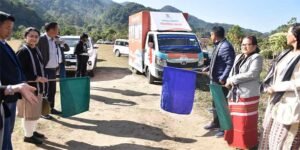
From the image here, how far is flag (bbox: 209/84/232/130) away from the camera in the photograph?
6.04 meters

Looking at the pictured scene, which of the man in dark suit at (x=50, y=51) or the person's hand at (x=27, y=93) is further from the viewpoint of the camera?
the man in dark suit at (x=50, y=51)

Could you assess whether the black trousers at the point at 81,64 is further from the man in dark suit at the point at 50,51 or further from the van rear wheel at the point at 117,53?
the van rear wheel at the point at 117,53

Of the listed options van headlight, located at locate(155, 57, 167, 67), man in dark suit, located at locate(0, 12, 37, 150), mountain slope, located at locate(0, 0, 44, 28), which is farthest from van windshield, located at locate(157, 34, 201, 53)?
mountain slope, located at locate(0, 0, 44, 28)

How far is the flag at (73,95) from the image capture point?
6113 millimetres

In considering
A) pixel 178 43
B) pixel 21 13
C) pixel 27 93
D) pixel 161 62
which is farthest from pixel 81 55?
pixel 21 13

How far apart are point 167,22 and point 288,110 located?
33.3 feet

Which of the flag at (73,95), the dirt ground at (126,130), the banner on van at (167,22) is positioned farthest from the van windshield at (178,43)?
the flag at (73,95)

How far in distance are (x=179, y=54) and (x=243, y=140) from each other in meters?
7.05

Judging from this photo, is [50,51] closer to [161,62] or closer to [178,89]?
[178,89]

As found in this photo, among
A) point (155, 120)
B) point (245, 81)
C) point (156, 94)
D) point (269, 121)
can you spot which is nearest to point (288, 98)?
point (269, 121)

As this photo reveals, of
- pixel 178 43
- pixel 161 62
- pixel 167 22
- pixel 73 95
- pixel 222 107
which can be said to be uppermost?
pixel 167 22

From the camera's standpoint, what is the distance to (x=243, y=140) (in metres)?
5.85

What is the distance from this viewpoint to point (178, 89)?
6711 mm

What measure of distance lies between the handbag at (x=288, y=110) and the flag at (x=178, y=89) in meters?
2.26
